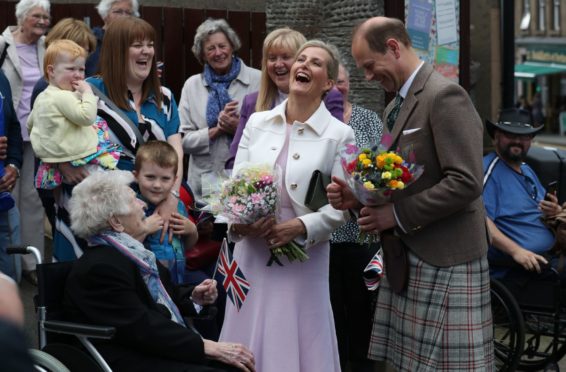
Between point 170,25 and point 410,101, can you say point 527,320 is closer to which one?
point 410,101

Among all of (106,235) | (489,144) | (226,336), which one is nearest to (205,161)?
(226,336)

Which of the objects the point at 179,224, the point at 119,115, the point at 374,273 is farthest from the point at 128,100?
the point at 374,273

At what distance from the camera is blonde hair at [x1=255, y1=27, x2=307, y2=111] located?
546 cm

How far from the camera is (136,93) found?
5.73m

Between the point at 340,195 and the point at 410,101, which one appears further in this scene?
the point at 340,195

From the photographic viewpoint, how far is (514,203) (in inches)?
250

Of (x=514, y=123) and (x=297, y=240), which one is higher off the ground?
(x=514, y=123)

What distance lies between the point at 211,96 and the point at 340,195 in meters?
2.38

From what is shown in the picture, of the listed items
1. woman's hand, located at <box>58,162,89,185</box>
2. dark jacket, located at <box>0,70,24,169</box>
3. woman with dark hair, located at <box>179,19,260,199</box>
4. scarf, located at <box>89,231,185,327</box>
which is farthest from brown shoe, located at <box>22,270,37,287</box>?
scarf, located at <box>89,231,185,327</box>

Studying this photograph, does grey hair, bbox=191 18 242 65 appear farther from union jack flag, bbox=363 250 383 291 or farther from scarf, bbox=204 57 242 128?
union jack flag, bbox=363 250 383 291

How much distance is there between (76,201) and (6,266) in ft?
7.60

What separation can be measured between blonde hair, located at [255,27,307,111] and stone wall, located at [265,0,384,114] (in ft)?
7.03

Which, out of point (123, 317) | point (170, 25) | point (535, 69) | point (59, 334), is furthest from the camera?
point (535, 69)

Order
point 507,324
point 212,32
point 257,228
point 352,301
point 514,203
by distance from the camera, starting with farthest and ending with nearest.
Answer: point 212,32 < point 514,203 < point 507,324 < point 352,301 < point 257,228
